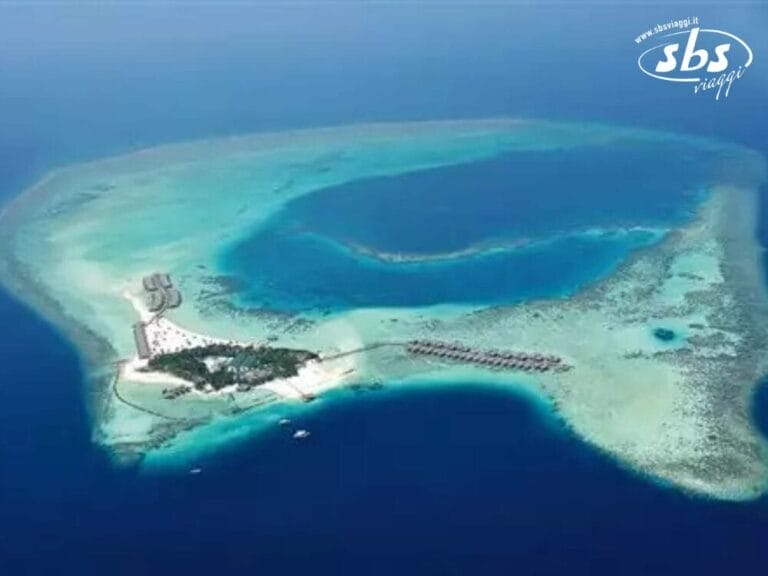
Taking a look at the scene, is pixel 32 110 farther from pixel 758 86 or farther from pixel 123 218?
pixel 758 86

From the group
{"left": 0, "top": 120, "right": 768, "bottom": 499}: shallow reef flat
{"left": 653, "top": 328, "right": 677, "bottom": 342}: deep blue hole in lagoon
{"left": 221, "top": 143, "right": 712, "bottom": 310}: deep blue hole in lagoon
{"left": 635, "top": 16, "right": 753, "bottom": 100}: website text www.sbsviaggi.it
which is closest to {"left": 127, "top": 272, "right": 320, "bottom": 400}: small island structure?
{"left": 0, "top": 120, "right": 768, "bottom": 499}: shallow reef flat

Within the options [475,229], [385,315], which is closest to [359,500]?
[385,315]

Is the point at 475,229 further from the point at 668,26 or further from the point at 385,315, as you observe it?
the point at 668,26

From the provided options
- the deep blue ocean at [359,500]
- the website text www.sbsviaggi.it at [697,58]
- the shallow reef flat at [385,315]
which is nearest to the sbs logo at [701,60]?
the website text www.sbsviaggi.it at [697,58]

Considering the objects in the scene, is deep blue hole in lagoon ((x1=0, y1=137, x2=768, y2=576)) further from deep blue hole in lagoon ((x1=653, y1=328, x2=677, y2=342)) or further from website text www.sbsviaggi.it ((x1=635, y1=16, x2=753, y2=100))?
website text www.sbsviaggi.it ((x1=635, y1=16, x2=753, y2=100))

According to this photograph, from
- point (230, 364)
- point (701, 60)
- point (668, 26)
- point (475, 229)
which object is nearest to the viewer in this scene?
point (230, 364)

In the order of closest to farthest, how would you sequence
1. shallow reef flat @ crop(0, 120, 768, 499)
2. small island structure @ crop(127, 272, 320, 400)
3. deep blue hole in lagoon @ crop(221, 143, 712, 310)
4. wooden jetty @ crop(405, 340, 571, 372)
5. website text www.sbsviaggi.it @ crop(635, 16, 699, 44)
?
shallow reef flat @ crop(0, 120, 768, 499), small island structure @ crop(127, 272, 320, 400), wooden jetty @ crop(405, 340, 571, 372), deep blue hole in lagoon @ crop(221, 143, 712, 310), website text www.sbsviaggi.it @ crop(635, 16, 699, 44)
